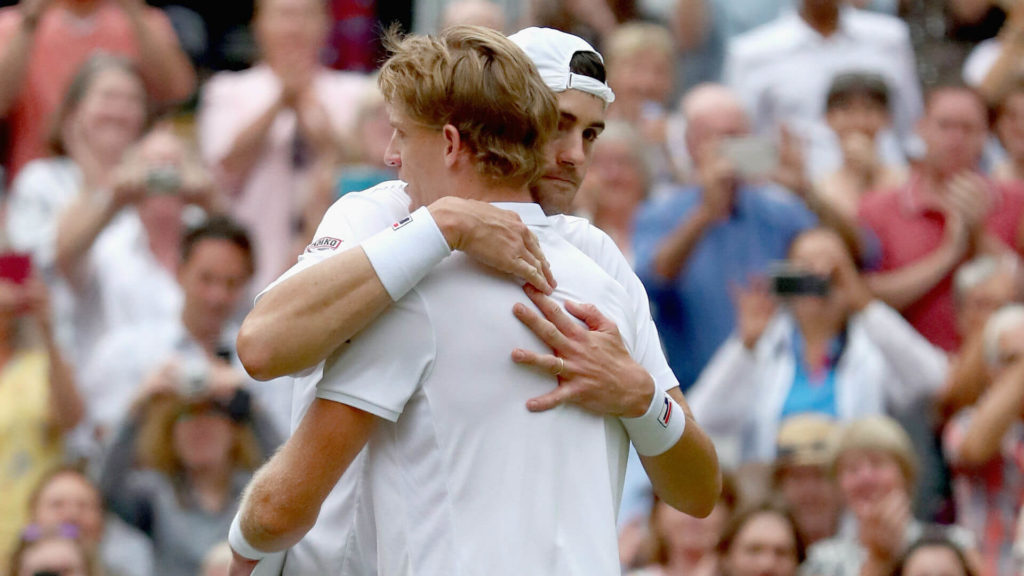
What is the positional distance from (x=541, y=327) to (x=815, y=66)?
5.24m

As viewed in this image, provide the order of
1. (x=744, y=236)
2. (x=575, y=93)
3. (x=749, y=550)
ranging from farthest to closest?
(x=744, y=236)
(x=749, y=550)
(x=575, y=93)

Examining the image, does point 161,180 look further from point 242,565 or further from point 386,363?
point 386,363

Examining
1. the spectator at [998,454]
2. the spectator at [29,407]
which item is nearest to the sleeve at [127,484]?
the spectator at [29,407]

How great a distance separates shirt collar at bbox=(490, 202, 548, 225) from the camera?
2902 mm

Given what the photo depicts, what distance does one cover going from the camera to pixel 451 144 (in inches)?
111

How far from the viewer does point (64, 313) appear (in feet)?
22.9

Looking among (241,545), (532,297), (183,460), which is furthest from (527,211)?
(183,460)

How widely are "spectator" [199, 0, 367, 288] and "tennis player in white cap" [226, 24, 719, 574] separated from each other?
408 cm

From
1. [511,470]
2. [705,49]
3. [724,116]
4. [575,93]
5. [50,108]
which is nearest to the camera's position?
[511,470]

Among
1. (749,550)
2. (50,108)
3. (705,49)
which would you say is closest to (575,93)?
(749,550)

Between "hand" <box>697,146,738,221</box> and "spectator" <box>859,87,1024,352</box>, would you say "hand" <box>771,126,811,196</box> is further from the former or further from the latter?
"spectator" <box>859,87,1024,352</box>

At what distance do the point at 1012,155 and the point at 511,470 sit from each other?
5.02 meters

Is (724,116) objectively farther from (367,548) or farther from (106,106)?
(367,548)

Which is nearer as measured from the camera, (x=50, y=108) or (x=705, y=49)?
(x=50, y=108)
